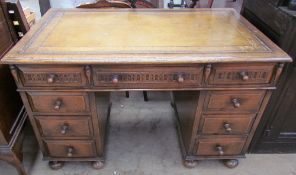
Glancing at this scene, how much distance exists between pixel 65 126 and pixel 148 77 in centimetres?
53

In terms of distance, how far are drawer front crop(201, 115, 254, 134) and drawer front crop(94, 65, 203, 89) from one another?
0.27 metres

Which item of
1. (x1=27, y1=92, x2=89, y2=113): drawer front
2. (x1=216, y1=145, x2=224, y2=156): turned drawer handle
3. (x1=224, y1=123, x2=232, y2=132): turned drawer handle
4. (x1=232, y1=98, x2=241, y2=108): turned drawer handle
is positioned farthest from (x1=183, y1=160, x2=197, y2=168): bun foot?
(x1=27, y1=92, x2=89, y2=113): drawer front

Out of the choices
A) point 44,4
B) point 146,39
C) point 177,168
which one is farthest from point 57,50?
point 44,4

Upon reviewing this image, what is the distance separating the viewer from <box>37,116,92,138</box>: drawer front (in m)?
1.19

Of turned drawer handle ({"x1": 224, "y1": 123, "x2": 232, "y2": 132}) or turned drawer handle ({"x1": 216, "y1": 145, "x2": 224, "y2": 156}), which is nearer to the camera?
turned drawer handle ({"x1": 224, "y1": 123, "x2": 232, "y2": 132})

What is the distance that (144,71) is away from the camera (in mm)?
1017

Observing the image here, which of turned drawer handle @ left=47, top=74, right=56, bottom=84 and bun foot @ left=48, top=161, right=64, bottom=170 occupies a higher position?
turned drawer handle @ left=47, top=74, right=56, bottom=84

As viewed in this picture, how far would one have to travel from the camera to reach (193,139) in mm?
1323

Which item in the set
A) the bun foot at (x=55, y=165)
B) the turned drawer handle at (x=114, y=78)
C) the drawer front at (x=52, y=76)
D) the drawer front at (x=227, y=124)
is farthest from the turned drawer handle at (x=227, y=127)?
the bun foot at (x=55, y=165)

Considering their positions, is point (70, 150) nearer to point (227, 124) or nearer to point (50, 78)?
point (50, 78)

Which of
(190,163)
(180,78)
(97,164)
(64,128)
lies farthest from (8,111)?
(190,163)

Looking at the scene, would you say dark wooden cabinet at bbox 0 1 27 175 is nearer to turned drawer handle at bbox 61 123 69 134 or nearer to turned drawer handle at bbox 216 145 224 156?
turned drawer handle at bbox 61 123 69 134

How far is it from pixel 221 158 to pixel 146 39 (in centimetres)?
87

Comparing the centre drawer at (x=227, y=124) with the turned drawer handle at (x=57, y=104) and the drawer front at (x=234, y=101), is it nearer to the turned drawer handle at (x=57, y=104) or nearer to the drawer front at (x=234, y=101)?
the drawer front at (x=234, y=101)
